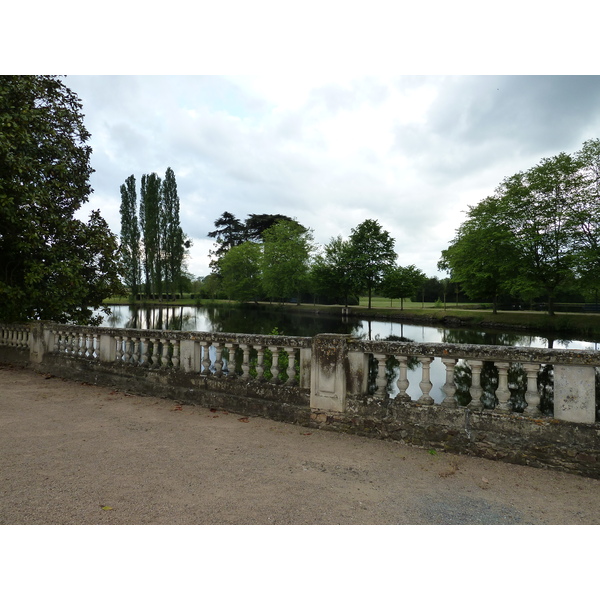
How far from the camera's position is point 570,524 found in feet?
8.68

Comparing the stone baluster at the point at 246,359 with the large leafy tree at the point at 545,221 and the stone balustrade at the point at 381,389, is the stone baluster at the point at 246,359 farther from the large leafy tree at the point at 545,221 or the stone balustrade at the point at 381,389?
the large leafy tree at the point at 545,221

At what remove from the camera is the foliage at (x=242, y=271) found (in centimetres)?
5469

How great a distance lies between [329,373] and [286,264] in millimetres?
45059

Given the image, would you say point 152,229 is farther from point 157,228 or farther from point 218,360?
point 218,360

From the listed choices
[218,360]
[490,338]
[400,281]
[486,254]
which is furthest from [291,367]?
[400,281]

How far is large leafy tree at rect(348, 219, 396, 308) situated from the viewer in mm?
42969

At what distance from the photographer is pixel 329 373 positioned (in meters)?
4.43

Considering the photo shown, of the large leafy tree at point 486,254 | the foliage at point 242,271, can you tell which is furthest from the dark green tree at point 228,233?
the large leafy tree at point 486,254

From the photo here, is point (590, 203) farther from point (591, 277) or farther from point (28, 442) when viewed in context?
point (28, 442)

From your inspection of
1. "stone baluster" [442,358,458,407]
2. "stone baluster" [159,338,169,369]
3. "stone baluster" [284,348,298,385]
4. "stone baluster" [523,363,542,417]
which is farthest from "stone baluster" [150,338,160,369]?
"stone baluster" [523,363,542,417]

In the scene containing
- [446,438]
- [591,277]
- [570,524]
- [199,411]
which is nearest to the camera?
[570,524]

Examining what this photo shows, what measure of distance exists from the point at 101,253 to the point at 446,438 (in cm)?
1053

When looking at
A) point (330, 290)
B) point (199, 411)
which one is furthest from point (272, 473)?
point (330, 290)

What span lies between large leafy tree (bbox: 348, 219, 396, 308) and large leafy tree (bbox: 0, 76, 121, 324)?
34.5 meters
